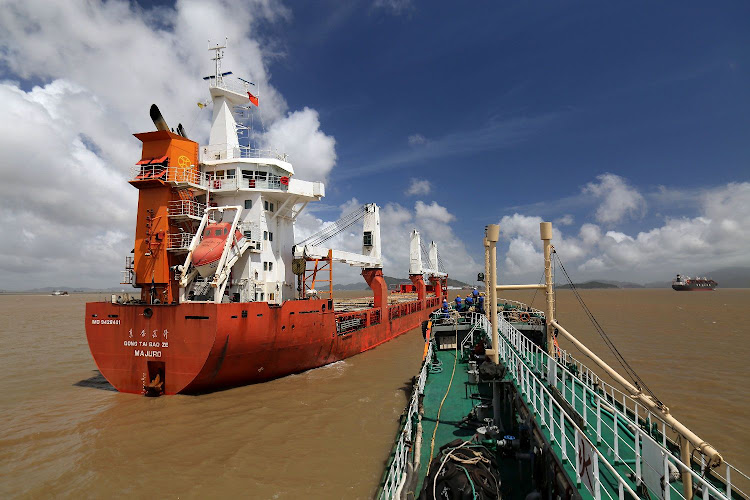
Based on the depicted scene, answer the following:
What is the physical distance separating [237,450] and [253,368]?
5.15m

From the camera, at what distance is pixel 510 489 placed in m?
7.01

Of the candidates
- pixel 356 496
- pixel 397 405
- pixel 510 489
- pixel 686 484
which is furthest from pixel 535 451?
pixel 397 405

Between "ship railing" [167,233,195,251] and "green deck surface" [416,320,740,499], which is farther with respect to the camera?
"ship railing" [167,233,195,251]

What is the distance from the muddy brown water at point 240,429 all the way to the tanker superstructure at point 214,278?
1.15m

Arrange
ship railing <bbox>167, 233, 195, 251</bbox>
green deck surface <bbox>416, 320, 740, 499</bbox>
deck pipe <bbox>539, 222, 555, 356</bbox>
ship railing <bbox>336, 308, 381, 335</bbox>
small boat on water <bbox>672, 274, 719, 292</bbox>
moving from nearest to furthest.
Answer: green deck surface <bbox>416, 320, 740, 499</bbox> < deck pipe <bbox>539, 222, 555, 356</bbox> < ship railing <bbox>167, 233, 195, 251</bbox> < ship railing <bbox>336, 308, 381, 335</bbox> < small boat on water <bbox>672, 274, 719, 292</bbox>

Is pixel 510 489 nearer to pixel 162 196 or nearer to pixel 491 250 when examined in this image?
pixel 491 250

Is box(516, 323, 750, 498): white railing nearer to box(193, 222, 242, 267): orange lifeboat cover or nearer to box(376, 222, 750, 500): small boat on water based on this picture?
box(376, 222, 750, 500): small boat on water

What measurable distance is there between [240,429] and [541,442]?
358 inches

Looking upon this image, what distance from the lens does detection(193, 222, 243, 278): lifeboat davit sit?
50.2 ft

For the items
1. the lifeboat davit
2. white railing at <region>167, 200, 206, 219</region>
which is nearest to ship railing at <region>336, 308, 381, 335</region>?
the lifeboat davit

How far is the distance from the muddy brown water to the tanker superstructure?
3.77 feet

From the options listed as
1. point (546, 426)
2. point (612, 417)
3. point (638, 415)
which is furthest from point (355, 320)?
point (546, 426)

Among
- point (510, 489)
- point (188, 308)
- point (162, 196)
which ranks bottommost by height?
point (510, 489)

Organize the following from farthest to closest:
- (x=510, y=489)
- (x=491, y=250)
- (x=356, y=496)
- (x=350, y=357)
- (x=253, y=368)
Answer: (x=350, y=357) < (x=253, y=368) < (x=491, y=250) < (x=356, y=496) < (x=510, y=489)
